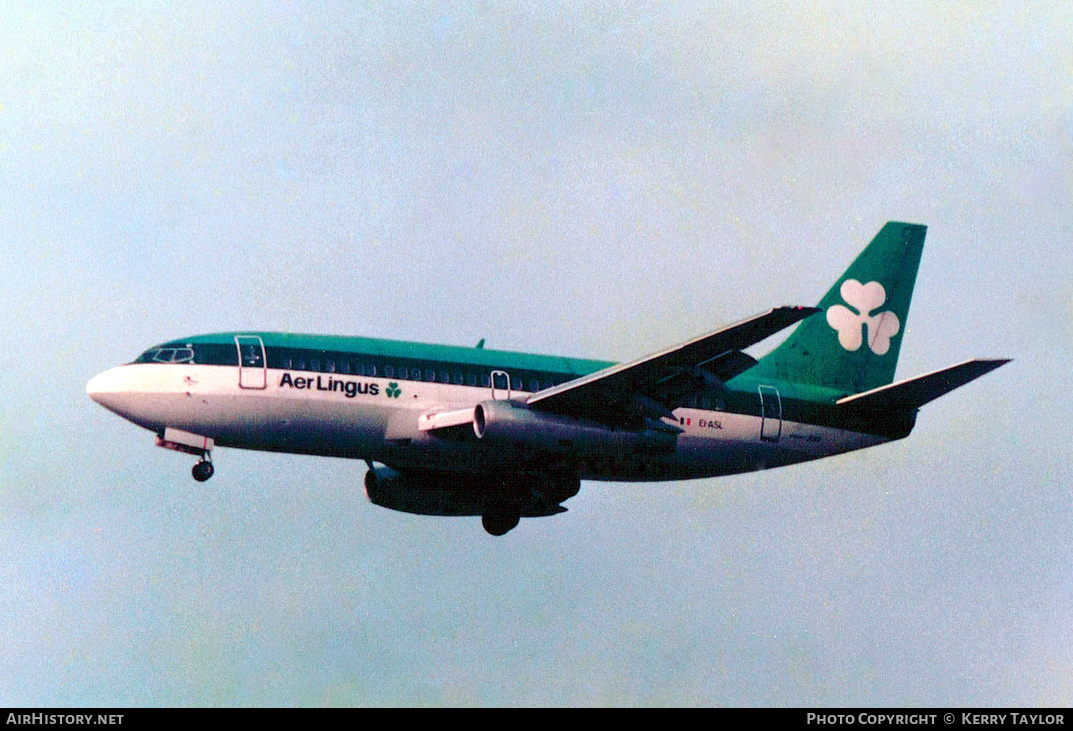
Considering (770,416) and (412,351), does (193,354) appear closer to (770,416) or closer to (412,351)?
(412,351)

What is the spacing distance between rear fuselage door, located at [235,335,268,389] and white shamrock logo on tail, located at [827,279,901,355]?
839 inches

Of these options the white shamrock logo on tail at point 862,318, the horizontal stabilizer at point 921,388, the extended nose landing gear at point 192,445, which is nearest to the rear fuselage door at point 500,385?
the extended nose landing gear at point 192,445

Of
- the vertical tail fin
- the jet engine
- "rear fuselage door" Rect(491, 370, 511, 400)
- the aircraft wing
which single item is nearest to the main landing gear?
the jet engine

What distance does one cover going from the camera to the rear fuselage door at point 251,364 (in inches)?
2050

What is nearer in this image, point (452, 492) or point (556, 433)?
point (556, 433)

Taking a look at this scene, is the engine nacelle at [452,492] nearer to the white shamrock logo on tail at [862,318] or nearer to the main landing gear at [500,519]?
the main landing gear at [500,519]

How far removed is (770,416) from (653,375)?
24.7 feet

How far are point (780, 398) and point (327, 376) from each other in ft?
53.1

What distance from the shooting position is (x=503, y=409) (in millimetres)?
52406

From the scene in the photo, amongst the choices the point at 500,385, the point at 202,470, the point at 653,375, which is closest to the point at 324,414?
the point at 202,470

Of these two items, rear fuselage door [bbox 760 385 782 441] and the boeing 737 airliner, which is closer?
the boeing 737 airliner

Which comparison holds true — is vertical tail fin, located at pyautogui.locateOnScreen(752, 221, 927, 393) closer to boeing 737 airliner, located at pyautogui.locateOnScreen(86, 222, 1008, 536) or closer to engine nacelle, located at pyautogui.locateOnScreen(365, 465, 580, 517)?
boeing 737 airliner, located at pyautogui.locateOnScreen(86, 222, 1008, 536)

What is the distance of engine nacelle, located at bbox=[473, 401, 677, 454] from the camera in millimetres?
52156
